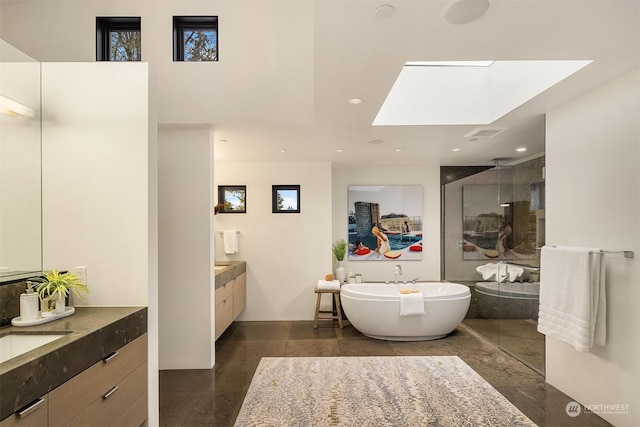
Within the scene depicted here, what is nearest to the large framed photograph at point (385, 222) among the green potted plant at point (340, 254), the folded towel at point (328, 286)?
the green potted plant at point (340, 254)

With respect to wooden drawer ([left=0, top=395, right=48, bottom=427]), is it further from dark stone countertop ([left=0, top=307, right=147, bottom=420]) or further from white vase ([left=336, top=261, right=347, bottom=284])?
white vase ([left=336, top=261, right=347, bottom=284])

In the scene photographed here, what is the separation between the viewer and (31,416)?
1.27 metres

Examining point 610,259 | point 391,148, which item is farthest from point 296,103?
point 610,259

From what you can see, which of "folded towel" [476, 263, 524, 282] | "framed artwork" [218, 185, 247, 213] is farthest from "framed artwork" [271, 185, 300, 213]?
"folded towel" [476, 263, 524, 282]

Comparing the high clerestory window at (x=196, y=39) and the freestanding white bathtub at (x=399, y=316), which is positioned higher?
the high clerestory window at (x=196, y=39)

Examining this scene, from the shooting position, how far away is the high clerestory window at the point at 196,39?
334cm

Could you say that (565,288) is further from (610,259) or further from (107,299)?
(107,299)

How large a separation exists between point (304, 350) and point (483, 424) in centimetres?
201

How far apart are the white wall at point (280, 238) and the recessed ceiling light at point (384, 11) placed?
3.74m

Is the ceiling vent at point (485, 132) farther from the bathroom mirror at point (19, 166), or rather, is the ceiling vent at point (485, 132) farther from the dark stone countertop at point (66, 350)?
the bathroom mirror at point (19, 166)

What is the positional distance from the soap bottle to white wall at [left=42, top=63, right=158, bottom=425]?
32 cm

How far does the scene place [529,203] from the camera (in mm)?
3586

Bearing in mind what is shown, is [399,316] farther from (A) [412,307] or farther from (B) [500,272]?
(B) [500,272]

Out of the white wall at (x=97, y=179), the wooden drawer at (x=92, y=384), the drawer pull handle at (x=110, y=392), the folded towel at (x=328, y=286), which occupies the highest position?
the white wall at (x=97, y=179)
